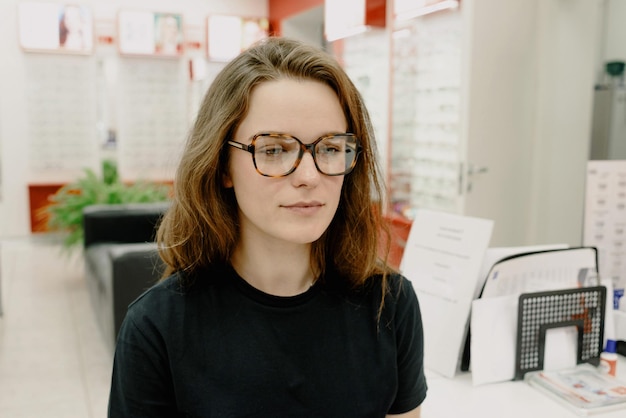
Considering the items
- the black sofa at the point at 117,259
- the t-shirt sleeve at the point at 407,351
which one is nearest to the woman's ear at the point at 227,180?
the t-shirt sleeve at the point at 407,351

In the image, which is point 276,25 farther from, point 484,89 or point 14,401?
point 14,401

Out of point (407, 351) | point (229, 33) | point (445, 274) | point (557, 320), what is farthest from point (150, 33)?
point (407, 351)

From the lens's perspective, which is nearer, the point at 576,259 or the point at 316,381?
the point at 316,381

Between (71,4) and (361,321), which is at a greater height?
(71,4)

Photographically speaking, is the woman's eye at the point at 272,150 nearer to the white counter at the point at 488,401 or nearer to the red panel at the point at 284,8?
the white counter at the point at 488,401

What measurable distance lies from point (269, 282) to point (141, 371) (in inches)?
11.0

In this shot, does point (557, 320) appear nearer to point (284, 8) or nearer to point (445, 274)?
point (445, 274)

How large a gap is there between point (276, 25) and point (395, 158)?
11.7 feet

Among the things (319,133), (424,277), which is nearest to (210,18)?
(424,277)

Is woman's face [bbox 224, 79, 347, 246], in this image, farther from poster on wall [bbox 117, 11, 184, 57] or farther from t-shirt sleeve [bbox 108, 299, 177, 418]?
poster on wall [bbox 117, 11, 184, 57]

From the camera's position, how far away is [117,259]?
329 cm

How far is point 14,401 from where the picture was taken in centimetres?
299

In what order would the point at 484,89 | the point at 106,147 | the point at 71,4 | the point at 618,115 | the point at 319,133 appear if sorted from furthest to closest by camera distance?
the point at 106,147 < the point at 71,4 < the point at 618,115 < the point at 484,89 < the point at 319,133

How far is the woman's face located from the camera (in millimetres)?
998
